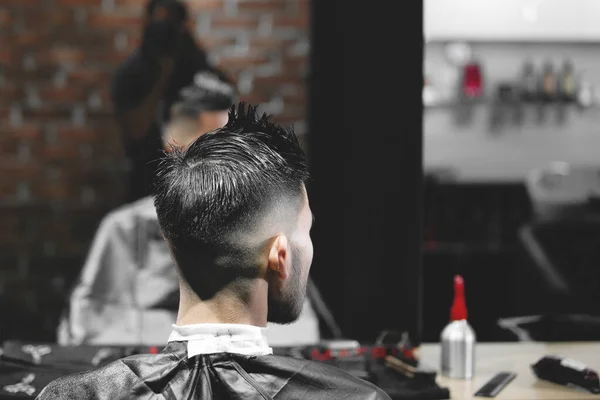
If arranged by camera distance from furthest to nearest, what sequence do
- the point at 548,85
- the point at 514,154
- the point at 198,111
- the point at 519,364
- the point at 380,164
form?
the point at 514,154, the point at 548,85, the point at 198,111, the point at 380,164, the point at 519,364

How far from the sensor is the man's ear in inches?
53.7

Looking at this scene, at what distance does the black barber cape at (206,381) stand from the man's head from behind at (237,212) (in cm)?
11

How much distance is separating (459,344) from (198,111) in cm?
136

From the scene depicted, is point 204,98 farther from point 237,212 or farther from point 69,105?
point 237,212

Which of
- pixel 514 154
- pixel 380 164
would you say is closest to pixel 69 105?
pixel 380 164

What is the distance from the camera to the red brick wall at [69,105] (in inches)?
133

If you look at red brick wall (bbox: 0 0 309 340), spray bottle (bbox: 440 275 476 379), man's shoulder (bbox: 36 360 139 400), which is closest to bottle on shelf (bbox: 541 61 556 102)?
red brick wall (bbox: 0 0 309 340)

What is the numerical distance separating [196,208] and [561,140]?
15.2 feet

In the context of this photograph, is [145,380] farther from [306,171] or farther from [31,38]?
[31,38]

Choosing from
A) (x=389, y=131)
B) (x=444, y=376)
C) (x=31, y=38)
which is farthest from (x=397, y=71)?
(x=31, y=38)

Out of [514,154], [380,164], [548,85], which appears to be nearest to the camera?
[380,164]

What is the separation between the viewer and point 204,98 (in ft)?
9.75

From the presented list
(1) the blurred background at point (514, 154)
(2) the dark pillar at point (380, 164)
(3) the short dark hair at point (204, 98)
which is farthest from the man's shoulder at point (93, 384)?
(1) the blurred background at point (514, 154)

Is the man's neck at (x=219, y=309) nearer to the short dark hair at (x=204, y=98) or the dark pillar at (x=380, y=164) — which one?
the dark pillar at (x=380, y=164)
